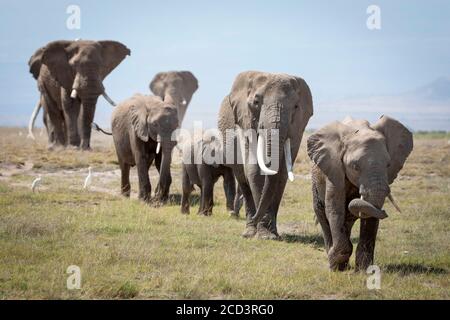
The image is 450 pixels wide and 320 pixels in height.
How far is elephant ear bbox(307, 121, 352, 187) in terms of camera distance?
10586 mm

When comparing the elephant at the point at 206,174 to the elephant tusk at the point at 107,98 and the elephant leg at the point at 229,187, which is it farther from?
the elephant tusk at the point at 107,98

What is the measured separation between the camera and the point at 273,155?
1297 centimetres

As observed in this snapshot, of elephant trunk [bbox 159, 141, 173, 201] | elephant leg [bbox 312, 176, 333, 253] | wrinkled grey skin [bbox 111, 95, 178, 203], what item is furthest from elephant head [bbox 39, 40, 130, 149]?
elephant leg [bbox 312, 176, 333, 253]

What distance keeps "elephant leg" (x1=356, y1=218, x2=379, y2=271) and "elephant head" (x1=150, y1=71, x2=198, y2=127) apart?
99.4 feet

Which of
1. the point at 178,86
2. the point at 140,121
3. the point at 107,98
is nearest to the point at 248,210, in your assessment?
the point at 140,121

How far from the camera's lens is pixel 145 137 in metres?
18.3

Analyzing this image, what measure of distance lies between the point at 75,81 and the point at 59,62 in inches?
54.5

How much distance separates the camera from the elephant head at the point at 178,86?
41.1 metres

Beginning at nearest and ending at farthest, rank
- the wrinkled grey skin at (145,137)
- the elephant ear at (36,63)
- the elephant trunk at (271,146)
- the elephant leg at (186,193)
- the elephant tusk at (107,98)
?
the elephant trunk at (271,146) → the elephant leg at (186,193) → the wrinkled grey skin at (145,137) → the elephant tusk at (107,98) → the elephant ear at (36,63)

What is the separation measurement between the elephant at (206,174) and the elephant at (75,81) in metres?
10.2

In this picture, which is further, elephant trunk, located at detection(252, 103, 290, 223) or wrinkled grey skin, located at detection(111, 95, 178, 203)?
wrinkled grey skin, located at detection(111, 95, 178, 203)

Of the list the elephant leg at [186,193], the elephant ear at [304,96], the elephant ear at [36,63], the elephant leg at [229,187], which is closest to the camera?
the elephant ear at [304,96]

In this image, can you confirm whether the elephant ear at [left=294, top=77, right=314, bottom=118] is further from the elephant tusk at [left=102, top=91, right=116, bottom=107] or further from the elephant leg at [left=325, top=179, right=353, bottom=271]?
the elephant tusk at [left=102, top=91, right=116, bottom=107]

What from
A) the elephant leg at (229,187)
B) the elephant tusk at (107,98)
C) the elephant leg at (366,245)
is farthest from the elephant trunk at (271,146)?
the elephant tusk at (107,98)
